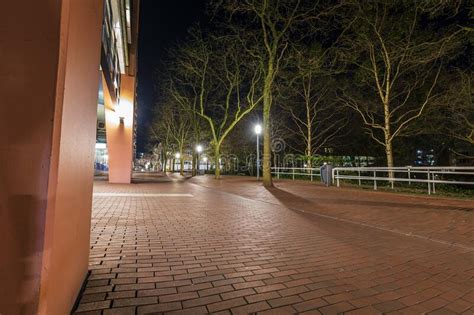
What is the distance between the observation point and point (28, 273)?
1.60 m

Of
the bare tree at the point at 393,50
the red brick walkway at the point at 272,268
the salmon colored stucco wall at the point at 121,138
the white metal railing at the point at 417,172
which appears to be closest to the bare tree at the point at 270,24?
the bare tree at the point at 393,50

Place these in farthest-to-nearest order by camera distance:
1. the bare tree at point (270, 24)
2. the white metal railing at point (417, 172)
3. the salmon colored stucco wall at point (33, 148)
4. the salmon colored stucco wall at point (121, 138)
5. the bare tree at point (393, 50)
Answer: the salmon colored stucco wall at point (121, 138)
the bare tree at point (270, 24)
the bare tree at point (393, 50)
the white metal railing at point (417, 172)
the salmon colored stucco wall at point (33, 148)

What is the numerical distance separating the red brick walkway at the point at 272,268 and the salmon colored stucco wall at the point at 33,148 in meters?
1.04

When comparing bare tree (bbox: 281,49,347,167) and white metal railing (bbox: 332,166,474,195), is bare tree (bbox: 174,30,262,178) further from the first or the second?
white metal railing (bbox: 332,166,474,195)

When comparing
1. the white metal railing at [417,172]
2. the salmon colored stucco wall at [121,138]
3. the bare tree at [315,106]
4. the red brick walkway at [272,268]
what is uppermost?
the bare tree at [315,106]

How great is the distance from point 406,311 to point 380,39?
57.2ft

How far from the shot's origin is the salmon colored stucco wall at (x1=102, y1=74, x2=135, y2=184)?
1705 cm

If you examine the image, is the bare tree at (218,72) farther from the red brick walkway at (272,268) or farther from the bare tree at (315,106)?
the red brick walkway at (272,268)

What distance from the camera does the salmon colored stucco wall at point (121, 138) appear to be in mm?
17047

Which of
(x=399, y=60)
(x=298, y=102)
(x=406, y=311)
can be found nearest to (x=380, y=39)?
(x=399, y=60)

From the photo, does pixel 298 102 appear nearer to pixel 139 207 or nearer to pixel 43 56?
pixel 139 207

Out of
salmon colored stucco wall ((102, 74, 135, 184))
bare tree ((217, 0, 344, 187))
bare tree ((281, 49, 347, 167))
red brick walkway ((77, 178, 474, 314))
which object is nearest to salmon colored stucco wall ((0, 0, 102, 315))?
red brick walkway ((77, 178, 474, 314))

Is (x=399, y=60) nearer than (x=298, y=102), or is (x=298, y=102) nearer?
(x=399, y=60)

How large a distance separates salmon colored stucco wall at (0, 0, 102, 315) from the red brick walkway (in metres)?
1.04
